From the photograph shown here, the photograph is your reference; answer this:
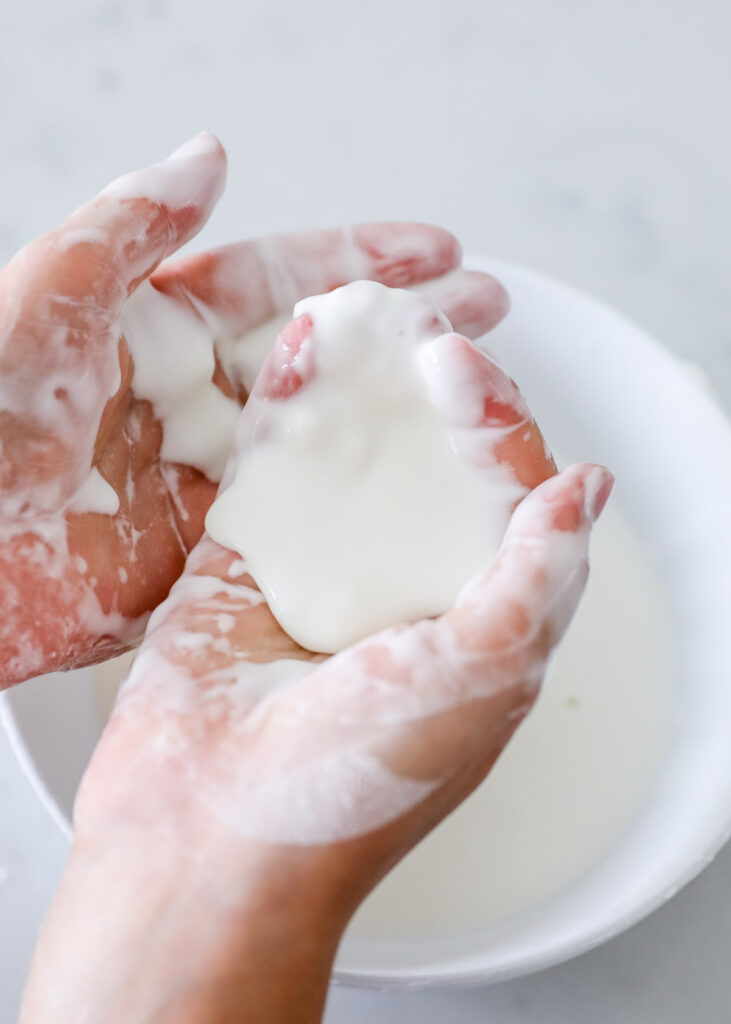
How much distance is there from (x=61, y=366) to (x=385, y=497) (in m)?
0.18

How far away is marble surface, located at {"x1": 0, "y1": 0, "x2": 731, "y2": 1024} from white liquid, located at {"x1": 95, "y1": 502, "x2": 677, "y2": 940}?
25 cm

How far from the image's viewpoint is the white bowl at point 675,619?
56 centimetres

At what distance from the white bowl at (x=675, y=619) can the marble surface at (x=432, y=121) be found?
0.15 meters

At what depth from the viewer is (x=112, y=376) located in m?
0.54

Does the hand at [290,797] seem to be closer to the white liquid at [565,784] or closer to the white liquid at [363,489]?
the white liquid at [363,489]

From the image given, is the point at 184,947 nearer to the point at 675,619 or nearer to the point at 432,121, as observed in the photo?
the point at 675,619

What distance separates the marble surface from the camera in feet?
2.97

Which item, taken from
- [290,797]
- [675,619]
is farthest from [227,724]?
[675,619]

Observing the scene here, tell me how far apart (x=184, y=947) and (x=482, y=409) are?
281 millimetres

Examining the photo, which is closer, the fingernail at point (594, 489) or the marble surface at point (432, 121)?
the fingernail at point (594, 489)

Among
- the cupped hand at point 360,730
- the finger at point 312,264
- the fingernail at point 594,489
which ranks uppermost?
the finger at point 312,264

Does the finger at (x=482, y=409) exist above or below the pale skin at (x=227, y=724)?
above

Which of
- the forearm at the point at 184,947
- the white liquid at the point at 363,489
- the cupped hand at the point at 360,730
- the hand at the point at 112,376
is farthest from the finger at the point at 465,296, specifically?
the forearm at the point at 184,947

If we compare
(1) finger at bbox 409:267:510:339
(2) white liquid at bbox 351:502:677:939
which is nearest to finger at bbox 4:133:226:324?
(1) finger at bbox 409:267:510:339
